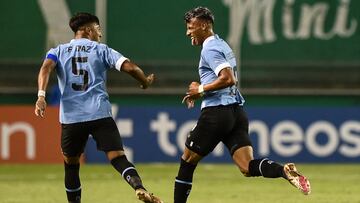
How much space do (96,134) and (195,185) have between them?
4.39 metres

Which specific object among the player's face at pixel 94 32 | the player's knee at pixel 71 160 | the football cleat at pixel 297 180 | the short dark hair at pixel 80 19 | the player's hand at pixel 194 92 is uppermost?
the short dark hair at pixel 80 19

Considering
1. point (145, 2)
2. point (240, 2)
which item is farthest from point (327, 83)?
point (145, 2)

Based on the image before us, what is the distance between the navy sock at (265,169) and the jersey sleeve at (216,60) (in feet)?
2.99

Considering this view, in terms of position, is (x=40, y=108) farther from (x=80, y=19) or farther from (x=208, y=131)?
(x=208, y=131)

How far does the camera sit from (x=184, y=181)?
1023 cm

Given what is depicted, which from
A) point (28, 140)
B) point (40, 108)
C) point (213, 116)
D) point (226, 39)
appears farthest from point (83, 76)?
point (226, 39)

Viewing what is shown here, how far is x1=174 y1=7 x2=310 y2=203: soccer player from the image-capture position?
9.80m

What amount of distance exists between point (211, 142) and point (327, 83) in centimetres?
1114

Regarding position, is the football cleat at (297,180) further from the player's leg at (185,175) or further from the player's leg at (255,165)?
the player's leg at (185,175)

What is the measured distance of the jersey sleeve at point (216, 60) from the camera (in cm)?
972

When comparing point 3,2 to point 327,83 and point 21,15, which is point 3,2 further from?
point 327,83

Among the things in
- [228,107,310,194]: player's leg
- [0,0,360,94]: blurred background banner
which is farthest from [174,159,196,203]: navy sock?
[0,0,360,94]: blurred background banner

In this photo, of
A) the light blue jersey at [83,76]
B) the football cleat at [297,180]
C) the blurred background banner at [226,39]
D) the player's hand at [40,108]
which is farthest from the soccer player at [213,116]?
the blurred background banner at [226,39]

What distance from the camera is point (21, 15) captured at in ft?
67.7
